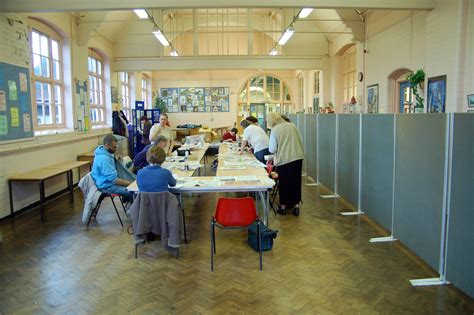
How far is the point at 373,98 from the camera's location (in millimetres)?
10414

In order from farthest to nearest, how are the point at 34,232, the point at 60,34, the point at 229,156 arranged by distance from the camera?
the point at 60,34 → the point at 229,156 → the point at 34,232

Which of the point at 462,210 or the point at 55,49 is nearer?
the point at 462,210

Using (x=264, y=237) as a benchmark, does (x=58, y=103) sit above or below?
above

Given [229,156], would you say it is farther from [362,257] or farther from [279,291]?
[279,291]

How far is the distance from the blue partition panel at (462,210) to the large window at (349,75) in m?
9.19

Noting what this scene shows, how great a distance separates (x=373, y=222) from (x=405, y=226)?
3.67ft

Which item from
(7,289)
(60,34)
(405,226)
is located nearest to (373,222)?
(405,226)

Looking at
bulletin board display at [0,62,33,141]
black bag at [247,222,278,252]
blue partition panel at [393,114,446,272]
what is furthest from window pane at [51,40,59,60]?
blue partition panel at [393,114,446,272]

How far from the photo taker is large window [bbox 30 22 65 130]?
23.9ft

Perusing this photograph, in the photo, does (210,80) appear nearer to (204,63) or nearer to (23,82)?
(204,63)

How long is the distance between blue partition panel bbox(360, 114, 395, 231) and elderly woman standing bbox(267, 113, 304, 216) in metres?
0.95

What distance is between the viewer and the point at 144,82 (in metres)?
17.9

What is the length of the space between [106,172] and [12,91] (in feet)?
7.36

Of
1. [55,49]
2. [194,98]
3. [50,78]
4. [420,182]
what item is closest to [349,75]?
[194,98]
